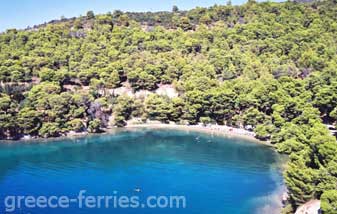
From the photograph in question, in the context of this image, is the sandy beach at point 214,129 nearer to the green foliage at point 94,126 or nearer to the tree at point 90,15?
the green foliage at point 94,126

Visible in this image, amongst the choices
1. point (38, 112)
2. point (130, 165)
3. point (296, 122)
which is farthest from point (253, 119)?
point (38, 112)

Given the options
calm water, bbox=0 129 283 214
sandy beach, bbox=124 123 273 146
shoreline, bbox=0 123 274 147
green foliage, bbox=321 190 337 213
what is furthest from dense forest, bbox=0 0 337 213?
green foliage, bbox=321 190 337 213

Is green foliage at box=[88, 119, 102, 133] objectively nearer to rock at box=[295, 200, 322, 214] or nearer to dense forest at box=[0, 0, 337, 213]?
dense forest at box=[0, 0, 337, 213]

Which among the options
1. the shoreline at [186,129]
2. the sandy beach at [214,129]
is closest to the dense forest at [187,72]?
the shoreline at [186,129]

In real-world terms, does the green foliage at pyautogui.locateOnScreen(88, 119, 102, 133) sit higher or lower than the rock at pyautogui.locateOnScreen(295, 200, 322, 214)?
higher

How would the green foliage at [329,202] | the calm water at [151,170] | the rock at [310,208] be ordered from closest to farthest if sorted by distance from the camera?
the green foliage at [329,202] → the rock at [310,208] → the calm water at [151,170]

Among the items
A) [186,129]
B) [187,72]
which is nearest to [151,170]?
[186,129]
